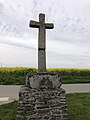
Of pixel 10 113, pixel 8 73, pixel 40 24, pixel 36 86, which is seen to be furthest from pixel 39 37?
pixel 8 73

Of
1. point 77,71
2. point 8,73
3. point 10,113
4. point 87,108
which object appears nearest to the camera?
point 10,113

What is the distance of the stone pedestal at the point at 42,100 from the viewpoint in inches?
238

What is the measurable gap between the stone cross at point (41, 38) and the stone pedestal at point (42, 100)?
1.20 ft

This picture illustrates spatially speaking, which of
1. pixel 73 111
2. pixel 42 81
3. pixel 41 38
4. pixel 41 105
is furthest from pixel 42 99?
pixel 73 111

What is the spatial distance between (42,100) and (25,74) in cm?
1526

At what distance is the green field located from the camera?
1827cm

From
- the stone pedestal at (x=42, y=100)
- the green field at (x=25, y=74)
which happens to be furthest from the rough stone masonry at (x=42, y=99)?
the green field at (x=25, y=74)

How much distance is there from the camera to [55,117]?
614 centimetres

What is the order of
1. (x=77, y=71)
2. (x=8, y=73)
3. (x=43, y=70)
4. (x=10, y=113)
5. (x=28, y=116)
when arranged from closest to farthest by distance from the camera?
(x=28, y=116) → (x=43, y=70) → (x=10, y=113) → (x=8, y=73) → (x=77, y=71)

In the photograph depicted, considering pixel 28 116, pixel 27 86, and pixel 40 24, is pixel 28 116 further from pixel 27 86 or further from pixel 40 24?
pixel 40 24

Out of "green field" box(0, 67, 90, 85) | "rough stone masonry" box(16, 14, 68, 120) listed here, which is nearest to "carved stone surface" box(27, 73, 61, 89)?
"rough stone masonry" box(16, 14, 68, 120)

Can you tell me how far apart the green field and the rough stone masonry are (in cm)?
1068

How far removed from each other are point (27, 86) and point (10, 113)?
1713mm

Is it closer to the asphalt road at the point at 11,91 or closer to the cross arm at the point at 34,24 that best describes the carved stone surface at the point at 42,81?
the cross arm at the point at 34,24
